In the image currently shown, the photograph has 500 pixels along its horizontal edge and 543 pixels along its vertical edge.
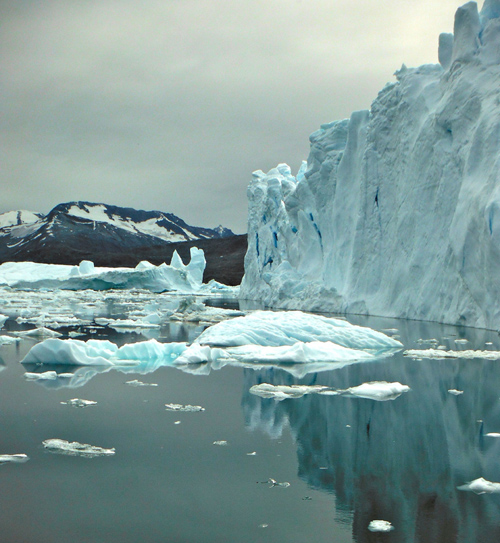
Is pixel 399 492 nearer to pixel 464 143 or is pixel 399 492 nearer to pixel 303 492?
pixel 303 492

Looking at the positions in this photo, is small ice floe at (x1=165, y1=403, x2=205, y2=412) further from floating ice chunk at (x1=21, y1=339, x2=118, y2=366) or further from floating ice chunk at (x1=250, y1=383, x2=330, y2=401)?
floating ice chunk at (x1=21, y1=339, x2=118, y2=366)

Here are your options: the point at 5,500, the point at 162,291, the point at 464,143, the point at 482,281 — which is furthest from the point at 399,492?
the point at 162,291

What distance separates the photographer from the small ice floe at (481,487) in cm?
306

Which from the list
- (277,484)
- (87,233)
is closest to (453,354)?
(277,484)

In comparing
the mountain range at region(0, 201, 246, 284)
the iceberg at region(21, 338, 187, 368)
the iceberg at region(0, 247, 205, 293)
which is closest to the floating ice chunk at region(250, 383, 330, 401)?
the iceberg at region(21, 338, 187, 368)

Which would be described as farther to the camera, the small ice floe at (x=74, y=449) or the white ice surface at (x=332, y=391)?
the white ice surface at (x=332, y=391)

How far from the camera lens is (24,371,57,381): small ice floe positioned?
5793mm

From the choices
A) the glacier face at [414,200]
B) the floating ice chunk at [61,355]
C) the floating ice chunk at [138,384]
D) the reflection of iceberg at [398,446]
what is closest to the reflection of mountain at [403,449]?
the reflection of iceberg at [398,446]

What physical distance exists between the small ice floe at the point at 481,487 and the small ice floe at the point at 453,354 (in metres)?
4.70

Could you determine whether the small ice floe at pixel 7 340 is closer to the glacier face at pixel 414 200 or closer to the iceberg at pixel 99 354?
the iceberg at pixel 99 354

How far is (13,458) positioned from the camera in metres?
3.38

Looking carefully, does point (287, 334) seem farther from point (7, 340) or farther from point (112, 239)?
point (112, 239)

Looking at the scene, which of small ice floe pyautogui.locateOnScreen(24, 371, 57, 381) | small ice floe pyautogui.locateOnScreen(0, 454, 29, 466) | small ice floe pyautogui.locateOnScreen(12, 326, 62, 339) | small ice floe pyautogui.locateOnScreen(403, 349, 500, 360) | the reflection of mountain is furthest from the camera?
small ice floe pyautogui.locateOnScreen(12, 326, 62, 339)

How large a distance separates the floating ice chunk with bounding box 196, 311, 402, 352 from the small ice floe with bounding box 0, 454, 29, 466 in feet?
16.3
